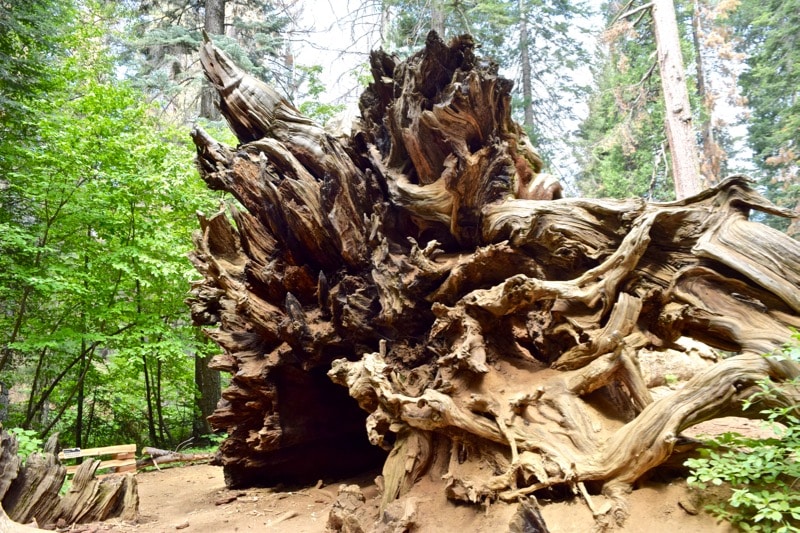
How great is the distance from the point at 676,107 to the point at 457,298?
851cm

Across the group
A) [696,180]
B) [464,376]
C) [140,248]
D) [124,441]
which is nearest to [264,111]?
[140,248]

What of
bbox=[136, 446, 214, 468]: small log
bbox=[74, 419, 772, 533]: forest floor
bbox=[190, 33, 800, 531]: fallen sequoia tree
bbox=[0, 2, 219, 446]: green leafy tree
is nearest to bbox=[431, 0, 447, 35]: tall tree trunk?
bbox=[190, 33, 800, 531]: fallen sequoia tree

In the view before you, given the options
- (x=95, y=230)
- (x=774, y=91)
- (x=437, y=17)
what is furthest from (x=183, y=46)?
(x=774, y=91)

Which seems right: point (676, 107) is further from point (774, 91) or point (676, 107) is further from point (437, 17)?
point (774, 91)

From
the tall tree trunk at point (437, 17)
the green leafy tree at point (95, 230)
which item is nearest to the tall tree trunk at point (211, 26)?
the green leafy tree at point (95, 230)

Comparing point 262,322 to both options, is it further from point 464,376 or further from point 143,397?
point 143,397

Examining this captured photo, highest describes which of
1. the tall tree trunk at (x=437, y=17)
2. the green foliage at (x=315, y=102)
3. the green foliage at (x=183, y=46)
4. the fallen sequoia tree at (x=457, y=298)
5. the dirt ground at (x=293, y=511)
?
the green foliage at (x=183, y=46)

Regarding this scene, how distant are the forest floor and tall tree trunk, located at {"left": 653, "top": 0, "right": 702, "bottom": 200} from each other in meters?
5.49

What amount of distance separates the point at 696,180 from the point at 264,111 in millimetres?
9073

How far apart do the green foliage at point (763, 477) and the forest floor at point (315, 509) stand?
0.17m

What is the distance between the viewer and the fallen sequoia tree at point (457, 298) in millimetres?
3705

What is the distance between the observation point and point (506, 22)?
50.2ft

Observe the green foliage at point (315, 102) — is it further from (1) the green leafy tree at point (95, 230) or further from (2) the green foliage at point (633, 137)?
(2) the green foliage at point (633, 137)

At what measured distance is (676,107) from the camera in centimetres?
1024
